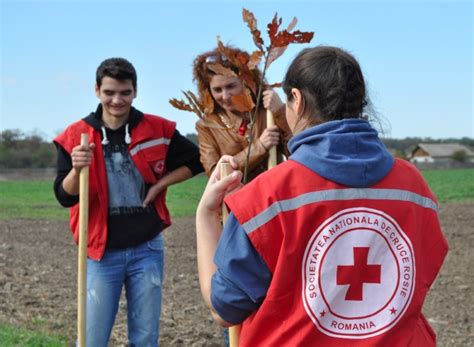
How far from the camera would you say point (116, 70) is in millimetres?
4312

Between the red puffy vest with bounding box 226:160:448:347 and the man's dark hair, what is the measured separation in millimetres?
2435

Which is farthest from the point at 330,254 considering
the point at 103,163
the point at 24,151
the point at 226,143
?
the point at 24,151

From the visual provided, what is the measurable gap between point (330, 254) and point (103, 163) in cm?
249

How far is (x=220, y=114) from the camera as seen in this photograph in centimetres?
391

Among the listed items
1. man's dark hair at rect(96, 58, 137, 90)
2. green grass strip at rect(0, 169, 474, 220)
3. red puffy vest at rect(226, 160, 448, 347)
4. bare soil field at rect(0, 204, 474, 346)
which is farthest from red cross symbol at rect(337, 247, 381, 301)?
Result: green grass strip at rect(0, 169, 474, 220)

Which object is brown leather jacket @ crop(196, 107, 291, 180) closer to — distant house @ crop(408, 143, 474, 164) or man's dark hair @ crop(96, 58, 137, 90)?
man's dark hair @ crop(96, 58, 137, 90)

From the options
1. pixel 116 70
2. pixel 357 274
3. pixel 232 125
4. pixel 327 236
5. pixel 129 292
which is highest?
pixel 116 70

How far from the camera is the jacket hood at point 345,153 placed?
201 centimetres

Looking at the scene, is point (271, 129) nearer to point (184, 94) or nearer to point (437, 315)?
point (184, 94)

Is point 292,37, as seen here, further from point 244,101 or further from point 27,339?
point 27,339

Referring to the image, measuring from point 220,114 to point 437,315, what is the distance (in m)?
4.32

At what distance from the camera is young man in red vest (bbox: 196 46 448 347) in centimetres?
201

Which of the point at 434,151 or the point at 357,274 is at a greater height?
the point at 357,274

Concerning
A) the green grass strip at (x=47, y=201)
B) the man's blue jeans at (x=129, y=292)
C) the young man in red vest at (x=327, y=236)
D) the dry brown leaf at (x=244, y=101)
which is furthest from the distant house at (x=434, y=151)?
the young man in red vest at (x=327, y=236)
